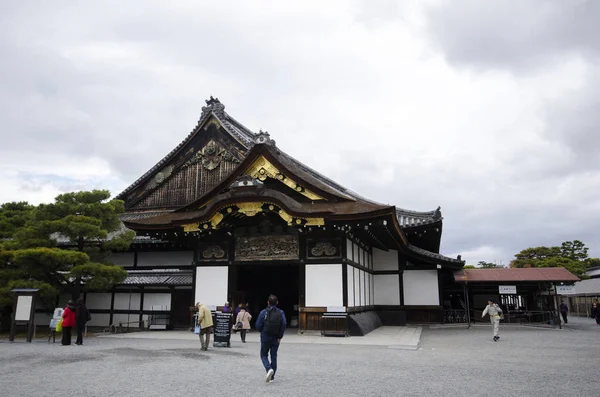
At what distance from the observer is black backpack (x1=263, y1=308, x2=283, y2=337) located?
876cm

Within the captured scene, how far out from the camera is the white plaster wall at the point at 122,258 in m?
23.9

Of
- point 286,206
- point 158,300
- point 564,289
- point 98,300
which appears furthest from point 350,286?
point 98,300

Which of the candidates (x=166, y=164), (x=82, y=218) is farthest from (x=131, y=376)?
(x=166, y=164)

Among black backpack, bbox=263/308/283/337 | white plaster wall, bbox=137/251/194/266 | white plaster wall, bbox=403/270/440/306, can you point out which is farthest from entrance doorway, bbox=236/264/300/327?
black backpack, bbox=263/308/283/337

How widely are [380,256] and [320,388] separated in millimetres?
18072

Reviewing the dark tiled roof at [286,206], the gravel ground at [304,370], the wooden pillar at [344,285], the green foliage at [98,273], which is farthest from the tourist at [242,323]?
the green foliage at [98,273]

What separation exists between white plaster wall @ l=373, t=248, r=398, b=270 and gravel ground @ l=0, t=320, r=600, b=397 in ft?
33.7

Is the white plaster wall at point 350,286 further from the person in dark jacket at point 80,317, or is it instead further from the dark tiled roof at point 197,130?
the dark tiled roof at point 197,130

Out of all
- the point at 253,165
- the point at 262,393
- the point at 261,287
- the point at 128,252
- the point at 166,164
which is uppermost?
the point at 166,164

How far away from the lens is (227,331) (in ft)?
46.6

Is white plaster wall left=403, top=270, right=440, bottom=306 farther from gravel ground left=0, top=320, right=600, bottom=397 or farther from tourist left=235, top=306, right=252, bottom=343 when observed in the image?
tourist left=235, top=306, right=252, bottom=343

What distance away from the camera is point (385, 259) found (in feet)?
83.7

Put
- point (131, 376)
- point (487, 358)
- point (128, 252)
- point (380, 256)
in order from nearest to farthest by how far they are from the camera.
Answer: point (131, 376) < point (487, 358) < point (128, 252) < point (380, 256)

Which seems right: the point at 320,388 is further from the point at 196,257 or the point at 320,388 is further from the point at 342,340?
the point at 196,257
